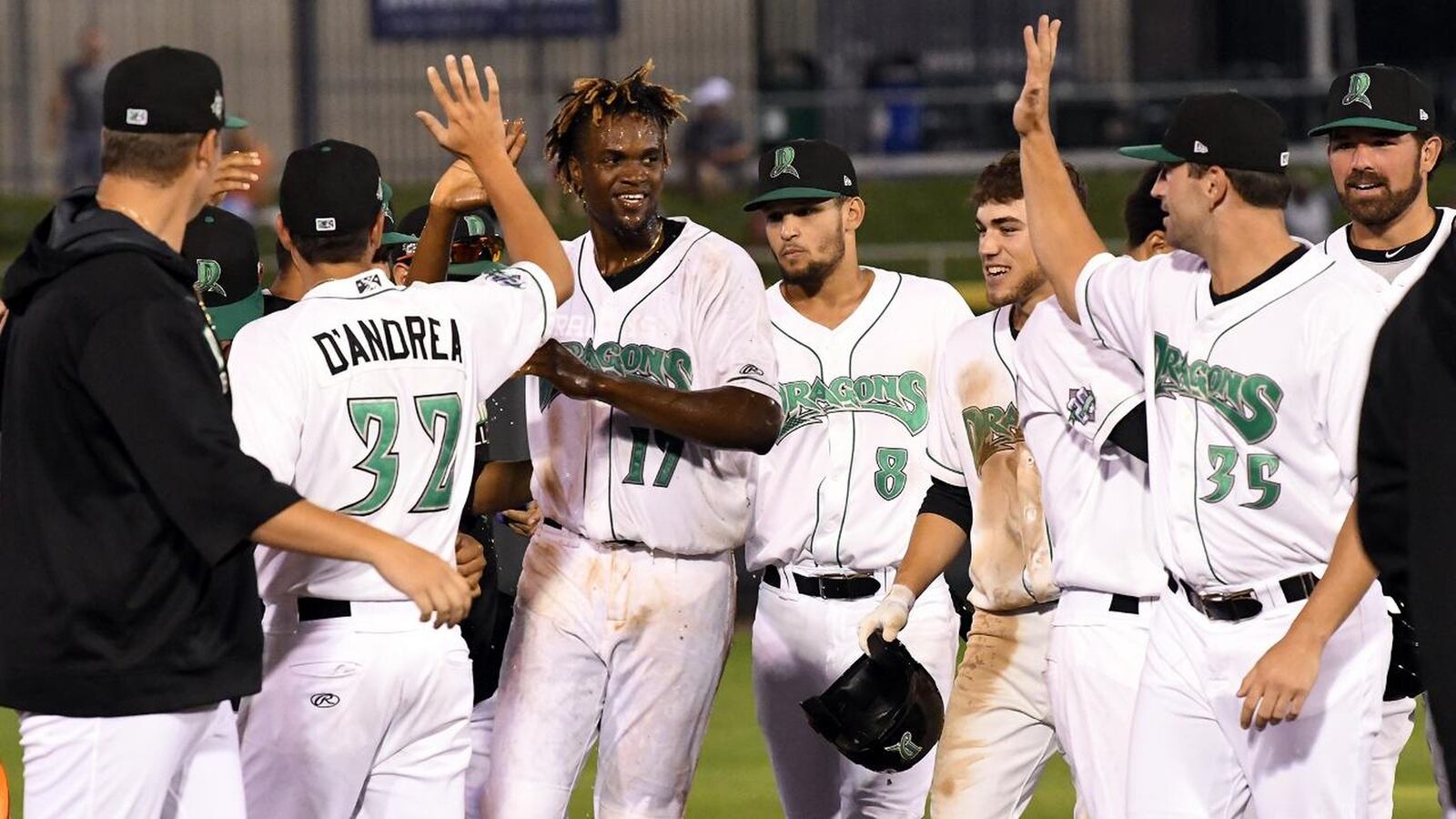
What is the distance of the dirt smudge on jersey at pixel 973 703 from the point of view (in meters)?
5.61

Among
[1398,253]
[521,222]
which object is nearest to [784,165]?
[521,222]

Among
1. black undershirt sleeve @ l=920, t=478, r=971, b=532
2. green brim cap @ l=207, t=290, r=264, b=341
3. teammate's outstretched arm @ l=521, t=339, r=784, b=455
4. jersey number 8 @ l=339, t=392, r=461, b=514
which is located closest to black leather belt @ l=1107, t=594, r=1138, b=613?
black undershirt sleeve @ l=920, t=478, r=971, b=532

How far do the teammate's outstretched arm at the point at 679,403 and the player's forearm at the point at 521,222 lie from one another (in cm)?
22

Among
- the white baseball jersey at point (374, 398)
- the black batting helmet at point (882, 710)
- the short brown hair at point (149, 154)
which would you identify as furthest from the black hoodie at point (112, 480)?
the black batting helmet at point (882, 710)

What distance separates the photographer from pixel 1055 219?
498 centimetres

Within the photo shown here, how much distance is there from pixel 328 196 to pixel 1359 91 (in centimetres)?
332

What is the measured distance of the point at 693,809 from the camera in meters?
7.93

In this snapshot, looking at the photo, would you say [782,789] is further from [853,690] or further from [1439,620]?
[1439,620]

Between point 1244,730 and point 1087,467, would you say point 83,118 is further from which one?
point 1244,730

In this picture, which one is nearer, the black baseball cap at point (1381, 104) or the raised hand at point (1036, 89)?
the raised hand at point (1036, 89)

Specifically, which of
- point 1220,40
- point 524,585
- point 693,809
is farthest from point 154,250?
point 1220,40

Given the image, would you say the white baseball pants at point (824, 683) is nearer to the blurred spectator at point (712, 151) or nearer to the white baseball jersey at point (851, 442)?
the white baseball jersey at point (851, 442)

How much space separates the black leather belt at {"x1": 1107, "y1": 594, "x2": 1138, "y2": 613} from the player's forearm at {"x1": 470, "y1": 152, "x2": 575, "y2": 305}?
1613 mm

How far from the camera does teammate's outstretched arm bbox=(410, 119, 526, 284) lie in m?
5.11
